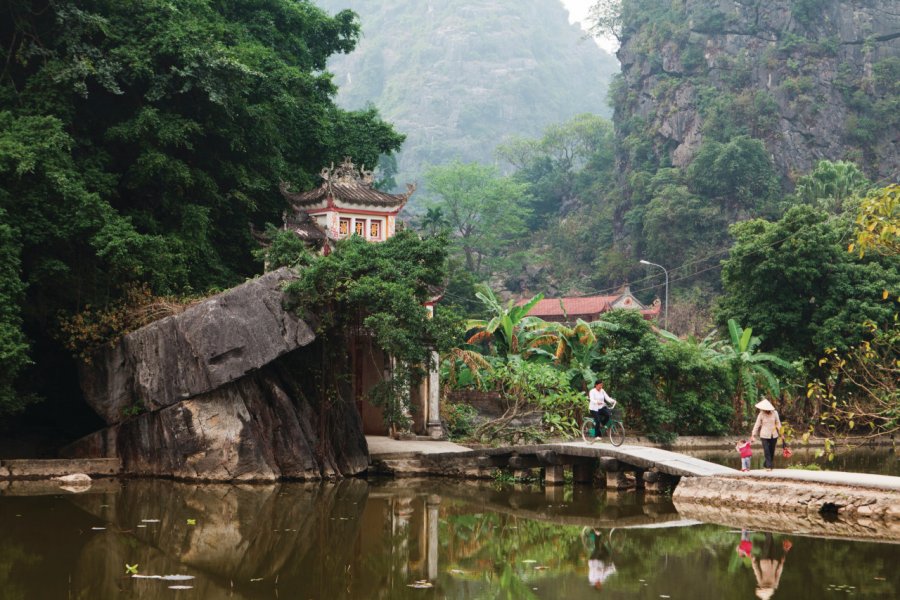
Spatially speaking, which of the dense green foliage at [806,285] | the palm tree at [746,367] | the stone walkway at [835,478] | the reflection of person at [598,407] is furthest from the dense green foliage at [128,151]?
the dense green foliage at [806,285]

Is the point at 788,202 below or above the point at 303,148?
above

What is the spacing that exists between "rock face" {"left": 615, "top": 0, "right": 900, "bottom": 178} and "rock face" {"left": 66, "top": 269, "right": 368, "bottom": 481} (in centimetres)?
4309

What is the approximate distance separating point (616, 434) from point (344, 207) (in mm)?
7273

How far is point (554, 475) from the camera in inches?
727

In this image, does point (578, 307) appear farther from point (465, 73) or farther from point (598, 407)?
point (465, 73)

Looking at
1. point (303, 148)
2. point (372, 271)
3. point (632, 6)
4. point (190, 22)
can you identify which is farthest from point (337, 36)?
point (632, 6)

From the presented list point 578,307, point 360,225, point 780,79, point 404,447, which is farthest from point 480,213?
point 404,447

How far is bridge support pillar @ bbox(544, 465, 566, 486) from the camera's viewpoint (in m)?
18.4

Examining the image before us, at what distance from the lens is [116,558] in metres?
10.6

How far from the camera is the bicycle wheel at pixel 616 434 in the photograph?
1809cm

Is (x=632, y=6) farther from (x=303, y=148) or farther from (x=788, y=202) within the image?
(x=303, y=148)

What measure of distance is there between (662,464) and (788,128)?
44241mm

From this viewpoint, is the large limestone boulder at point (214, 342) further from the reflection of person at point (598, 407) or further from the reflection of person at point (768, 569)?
the reflection of person at point (768, 569)

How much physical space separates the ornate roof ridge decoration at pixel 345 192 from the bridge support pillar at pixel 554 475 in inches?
248
